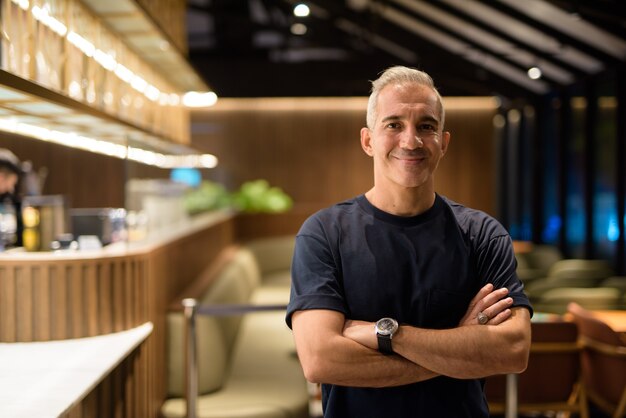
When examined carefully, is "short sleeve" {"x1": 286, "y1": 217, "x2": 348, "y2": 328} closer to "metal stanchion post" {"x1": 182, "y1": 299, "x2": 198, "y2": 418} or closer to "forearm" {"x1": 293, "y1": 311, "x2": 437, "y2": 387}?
"forearm" {"x1": 293, "y1": 311, "x2": 437, "y2": 387}

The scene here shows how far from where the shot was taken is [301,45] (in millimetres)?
13164

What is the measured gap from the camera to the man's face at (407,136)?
1.82 meters

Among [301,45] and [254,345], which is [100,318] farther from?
[301,45]

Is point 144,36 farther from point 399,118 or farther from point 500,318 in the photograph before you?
point 500,318

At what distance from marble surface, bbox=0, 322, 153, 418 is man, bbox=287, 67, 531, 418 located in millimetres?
860

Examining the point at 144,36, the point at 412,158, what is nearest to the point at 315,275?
the point at 412,158

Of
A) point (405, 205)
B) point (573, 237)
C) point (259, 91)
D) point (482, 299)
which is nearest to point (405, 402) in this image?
point (482, 299)

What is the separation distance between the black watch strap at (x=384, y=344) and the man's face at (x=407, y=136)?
0.39m

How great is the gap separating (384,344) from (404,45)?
10105 millimetres

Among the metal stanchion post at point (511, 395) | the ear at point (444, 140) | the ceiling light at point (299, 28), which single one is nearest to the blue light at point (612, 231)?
the ceiling light at point (299, 28)

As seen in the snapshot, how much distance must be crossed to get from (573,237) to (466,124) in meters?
4.09

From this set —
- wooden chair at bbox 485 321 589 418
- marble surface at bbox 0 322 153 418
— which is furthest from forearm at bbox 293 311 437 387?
wooden chair at bbox 485 321 589 418

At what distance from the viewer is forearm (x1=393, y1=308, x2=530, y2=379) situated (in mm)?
1728

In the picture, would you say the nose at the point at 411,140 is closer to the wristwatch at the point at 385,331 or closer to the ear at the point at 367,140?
the ear at the point at 367,140
